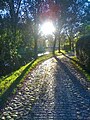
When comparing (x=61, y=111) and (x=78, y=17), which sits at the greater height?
(x=78, y=17)

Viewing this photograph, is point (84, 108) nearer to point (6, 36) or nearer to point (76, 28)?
point (6, 36)

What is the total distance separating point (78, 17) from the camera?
143 feet

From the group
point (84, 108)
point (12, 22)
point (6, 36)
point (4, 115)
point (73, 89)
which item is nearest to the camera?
Answer: point (4, 115)

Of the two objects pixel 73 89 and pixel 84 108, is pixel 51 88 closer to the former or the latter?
pixel 73 89

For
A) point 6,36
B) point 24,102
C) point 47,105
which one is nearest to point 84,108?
point 47,105

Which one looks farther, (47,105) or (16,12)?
(16,12)

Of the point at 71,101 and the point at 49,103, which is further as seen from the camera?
the point at 71,101

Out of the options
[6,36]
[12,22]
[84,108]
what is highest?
[12,22]

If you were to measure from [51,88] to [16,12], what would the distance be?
519 inches

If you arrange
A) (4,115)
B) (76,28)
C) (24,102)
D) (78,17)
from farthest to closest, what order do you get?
(76,28), (78,17), (24,102), (4,115)

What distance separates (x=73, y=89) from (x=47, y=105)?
2.48 meters

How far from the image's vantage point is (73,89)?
939cm

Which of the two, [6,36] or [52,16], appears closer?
[6,36]

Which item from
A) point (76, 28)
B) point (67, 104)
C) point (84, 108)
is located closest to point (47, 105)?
point (67, 104)
